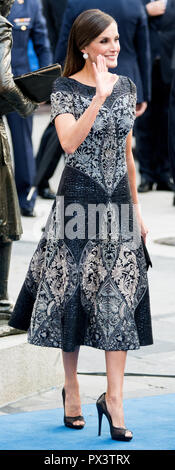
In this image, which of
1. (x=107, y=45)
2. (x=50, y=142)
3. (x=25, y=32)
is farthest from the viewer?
(x=50, y=142)

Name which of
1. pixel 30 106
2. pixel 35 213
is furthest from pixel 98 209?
pixel 35 213

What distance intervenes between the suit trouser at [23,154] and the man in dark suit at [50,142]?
567mm

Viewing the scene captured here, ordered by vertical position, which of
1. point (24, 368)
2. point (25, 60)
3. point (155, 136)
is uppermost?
point (24, 368)

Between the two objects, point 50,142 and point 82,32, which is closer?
point 82,32

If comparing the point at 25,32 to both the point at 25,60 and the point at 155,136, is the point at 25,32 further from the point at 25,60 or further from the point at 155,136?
the point at 155,136

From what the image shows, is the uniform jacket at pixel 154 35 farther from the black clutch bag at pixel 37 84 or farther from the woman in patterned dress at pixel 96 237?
the woman in patterned dress at pixel 96 237

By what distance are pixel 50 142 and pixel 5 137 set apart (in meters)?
5.69

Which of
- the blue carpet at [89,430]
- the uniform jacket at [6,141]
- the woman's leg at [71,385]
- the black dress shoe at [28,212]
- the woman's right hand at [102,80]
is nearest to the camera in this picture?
the woman's right hand at [102,80]

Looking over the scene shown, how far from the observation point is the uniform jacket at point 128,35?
9359 millimetres

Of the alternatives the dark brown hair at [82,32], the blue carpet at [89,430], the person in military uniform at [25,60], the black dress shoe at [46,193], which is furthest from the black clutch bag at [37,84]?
the black dress shoe at [46,193]

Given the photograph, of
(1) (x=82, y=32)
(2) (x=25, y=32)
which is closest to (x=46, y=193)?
(2) (x=25, y=32)

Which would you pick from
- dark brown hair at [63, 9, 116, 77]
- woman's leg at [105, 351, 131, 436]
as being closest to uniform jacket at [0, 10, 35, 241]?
dark brown hair at [63, 9, 116, 77]

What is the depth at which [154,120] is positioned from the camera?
12.2m

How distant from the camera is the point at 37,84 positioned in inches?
200
